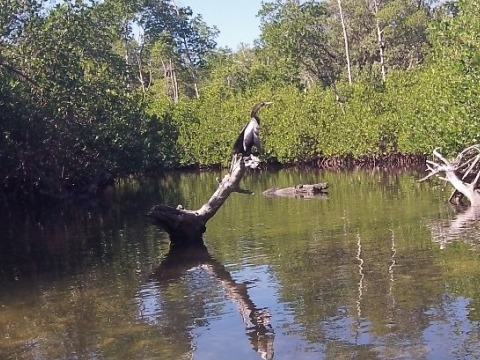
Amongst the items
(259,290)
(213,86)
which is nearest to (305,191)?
(259,290)

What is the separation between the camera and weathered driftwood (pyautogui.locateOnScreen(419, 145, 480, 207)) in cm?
2070

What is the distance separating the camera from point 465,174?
21031mm

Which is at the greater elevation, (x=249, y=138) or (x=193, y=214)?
(x=249, y=138)

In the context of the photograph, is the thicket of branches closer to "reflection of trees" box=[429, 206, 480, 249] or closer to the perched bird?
"reflection of trees" box=[429, 206, 480, 249]

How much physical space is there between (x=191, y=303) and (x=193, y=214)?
6097 mm

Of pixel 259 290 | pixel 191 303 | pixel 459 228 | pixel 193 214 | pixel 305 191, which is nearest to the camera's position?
pixel 191 303

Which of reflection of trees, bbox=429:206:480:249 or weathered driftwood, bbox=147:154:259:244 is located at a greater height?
weathered driftwood, bbox=147:154:259:244

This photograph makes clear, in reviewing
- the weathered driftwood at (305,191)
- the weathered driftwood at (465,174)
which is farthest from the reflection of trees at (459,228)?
the weathered driftwood at (305,191)

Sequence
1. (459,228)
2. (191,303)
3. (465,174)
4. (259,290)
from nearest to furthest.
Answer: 1. (191,303)
2. (259,290)
3. (459,228)
4. (465,174)

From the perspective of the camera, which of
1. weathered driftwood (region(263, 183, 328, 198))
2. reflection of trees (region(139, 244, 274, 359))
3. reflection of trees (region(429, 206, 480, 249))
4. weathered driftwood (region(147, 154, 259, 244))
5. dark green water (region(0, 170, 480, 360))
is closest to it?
dark green water (region(0, 170, 480, 360))

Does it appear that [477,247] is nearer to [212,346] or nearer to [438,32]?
[212,346]

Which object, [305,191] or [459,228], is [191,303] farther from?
[305,191]

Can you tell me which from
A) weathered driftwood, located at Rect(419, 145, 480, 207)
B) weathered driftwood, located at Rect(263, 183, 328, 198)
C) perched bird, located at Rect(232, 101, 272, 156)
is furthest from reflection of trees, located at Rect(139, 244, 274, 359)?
weathered driftwood, located at Rect(263, 183, 328, 198)

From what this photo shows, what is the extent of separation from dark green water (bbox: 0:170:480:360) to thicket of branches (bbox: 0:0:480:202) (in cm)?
528
